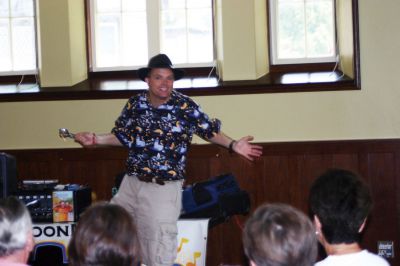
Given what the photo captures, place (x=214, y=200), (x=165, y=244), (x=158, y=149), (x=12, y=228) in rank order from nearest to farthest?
(x=12, y=228)
(x=165, y=244)
(x=158, y=149)
(x=214, y=200)

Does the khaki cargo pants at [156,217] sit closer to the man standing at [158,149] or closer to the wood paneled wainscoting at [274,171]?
the man standing at [158,149]

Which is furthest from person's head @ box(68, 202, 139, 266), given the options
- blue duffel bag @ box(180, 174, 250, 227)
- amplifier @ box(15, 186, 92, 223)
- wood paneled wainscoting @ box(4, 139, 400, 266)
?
wood paneled wainscoting @ box(4, 139, 400, 266)

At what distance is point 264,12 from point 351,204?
3.78 meters

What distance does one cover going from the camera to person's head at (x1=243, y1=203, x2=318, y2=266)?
203 cm

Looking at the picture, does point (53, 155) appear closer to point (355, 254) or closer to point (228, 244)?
point (228, 244)

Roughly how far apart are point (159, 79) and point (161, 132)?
335 millimetres

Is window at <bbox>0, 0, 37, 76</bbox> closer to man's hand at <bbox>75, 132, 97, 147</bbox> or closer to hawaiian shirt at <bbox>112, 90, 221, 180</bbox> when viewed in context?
man's hand at <bbox>75, 132, 97, 147</bbox>

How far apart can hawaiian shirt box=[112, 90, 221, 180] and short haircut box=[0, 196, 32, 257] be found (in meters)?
2.12

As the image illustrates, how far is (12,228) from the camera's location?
2.40 m

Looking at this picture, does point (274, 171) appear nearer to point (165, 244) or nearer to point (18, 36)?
point (165, 244)

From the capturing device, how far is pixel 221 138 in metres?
4.75

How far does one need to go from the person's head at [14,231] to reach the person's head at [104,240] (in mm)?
270

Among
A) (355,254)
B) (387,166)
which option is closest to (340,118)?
(387,166)

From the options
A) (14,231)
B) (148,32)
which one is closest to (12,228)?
(14,231)
